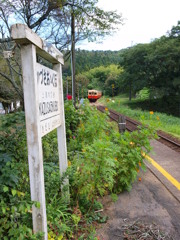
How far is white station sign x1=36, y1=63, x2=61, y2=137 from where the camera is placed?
2041 mm

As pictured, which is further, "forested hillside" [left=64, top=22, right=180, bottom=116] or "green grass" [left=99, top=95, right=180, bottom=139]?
"forested hillside" [left=64, top=22, right=180, bottom=116]

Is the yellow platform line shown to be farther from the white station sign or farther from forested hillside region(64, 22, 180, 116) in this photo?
forested hillside region(64, 22, 180, 116)

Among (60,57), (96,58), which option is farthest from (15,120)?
(96,58)

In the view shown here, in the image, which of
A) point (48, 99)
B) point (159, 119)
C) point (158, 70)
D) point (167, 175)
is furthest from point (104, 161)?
point (158, 70)

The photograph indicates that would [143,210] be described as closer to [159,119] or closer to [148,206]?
[148,206]

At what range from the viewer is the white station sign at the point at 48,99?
2.04 meters

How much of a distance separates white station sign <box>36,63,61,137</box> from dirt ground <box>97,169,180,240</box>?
56.4 inches

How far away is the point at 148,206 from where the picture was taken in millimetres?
3211

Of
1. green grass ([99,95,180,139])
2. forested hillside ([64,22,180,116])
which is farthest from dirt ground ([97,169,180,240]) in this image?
forested hillside ([64,22,180,116])

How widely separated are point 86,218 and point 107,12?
25.3 feet

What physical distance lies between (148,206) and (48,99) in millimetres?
2176

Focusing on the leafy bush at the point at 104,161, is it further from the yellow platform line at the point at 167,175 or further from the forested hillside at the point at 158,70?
the forested hillside at the point at 158,70

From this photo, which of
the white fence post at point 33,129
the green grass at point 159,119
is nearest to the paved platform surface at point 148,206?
the white fence post at point 33,129

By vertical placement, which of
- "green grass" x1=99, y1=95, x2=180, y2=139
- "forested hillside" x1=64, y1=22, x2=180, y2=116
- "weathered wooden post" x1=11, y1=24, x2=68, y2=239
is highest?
"forested hillside" x1=64, y1=22, x2=180, y2=116
